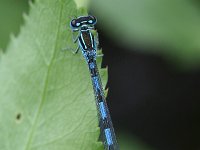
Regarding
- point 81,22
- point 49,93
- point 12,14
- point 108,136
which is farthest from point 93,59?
point 12,14

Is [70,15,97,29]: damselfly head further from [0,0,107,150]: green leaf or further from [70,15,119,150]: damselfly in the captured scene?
[0,0,107,150]: green leaf

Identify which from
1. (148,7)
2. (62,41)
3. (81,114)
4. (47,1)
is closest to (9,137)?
(81,114)

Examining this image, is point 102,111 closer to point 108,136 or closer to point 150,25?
point 108,136

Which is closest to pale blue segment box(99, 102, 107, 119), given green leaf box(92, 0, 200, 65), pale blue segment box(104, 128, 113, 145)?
pale blue segment box(104, 128, 113, 145)

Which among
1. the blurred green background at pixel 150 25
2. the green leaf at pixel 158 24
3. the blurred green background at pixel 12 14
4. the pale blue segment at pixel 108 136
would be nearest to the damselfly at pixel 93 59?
the pale blue segment at pixel 108 136

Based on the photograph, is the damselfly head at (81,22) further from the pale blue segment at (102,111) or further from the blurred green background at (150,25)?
the blurred green background at (150,25)

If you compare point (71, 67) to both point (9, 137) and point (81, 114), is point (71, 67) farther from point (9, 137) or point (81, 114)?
point (9, 137)

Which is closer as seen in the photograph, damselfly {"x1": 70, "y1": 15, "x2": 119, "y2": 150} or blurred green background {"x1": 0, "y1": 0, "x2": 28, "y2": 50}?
damselfly {"x1": 70, "y1": 15, "x2": 119, "y2": 150}
